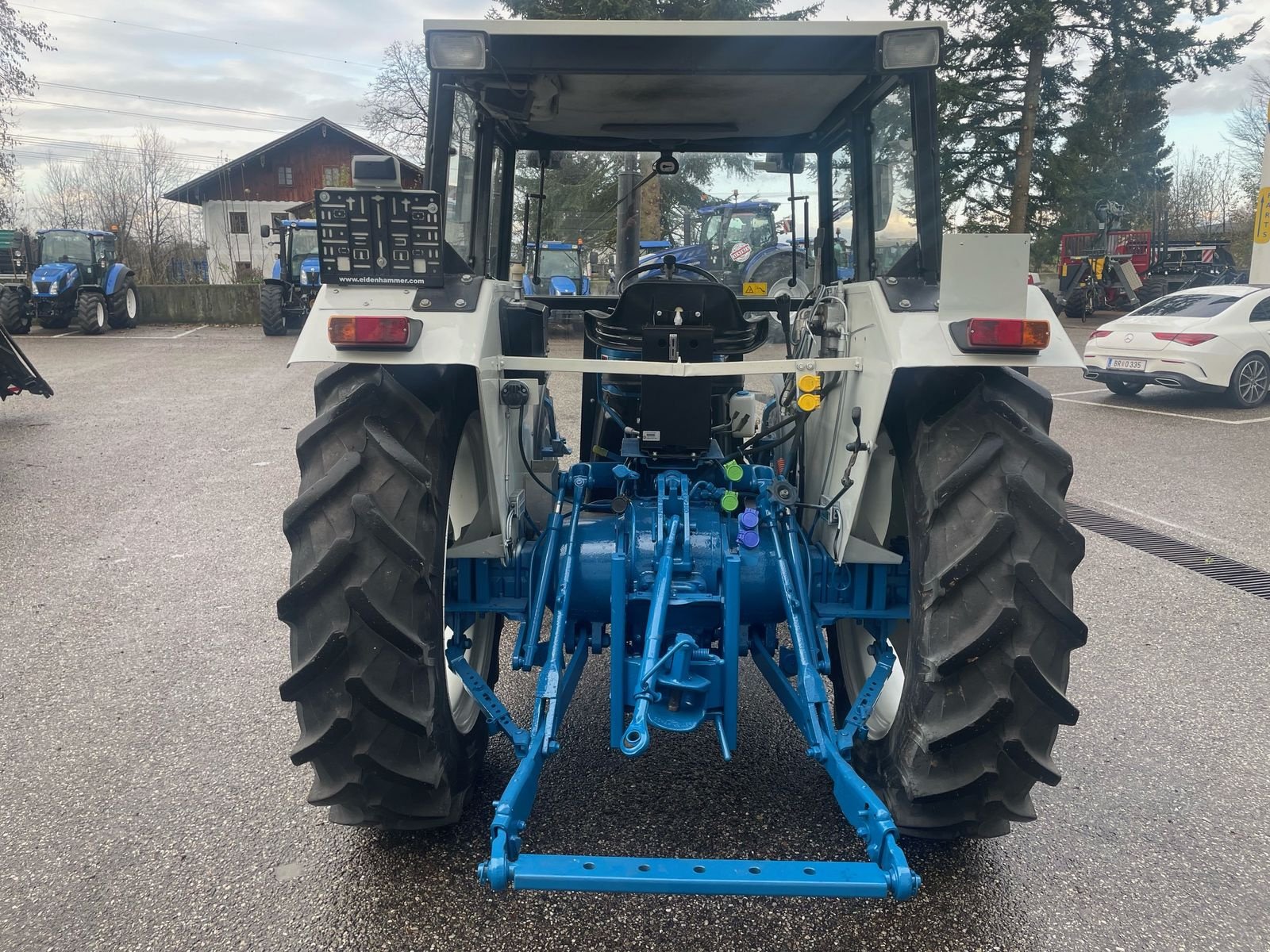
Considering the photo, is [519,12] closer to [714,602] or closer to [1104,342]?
[1104,342]

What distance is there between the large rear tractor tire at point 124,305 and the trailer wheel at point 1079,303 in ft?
76.7

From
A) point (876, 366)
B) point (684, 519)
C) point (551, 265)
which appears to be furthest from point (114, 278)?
point (876, 366)

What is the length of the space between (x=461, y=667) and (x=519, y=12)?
41.1 feet

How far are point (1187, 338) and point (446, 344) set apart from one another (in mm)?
11929

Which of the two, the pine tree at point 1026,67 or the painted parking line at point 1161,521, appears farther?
the pine tree at point 1026,67

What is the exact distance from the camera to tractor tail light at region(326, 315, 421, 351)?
2.28 meters

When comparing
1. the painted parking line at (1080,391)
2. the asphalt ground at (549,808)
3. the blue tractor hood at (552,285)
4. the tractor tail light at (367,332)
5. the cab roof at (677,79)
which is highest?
the cab roof at (677,79)

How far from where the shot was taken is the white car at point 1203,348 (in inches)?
449

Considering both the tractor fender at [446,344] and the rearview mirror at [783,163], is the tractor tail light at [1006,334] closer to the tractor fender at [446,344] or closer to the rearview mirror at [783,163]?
the tractor fender at [446,344]

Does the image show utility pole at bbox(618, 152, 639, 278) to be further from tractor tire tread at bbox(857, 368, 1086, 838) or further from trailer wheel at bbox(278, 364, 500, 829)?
tractor tire tread at bbox(857, 368, 1086, 838)

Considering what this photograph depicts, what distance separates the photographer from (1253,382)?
11.6 m

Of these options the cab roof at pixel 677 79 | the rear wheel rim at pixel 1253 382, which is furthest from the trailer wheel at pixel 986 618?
the rear wheel rim at pixel 1253 382

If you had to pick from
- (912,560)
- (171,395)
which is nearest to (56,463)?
(171,395)

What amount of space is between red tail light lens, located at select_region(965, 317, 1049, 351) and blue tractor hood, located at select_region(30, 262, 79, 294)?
22.6m
